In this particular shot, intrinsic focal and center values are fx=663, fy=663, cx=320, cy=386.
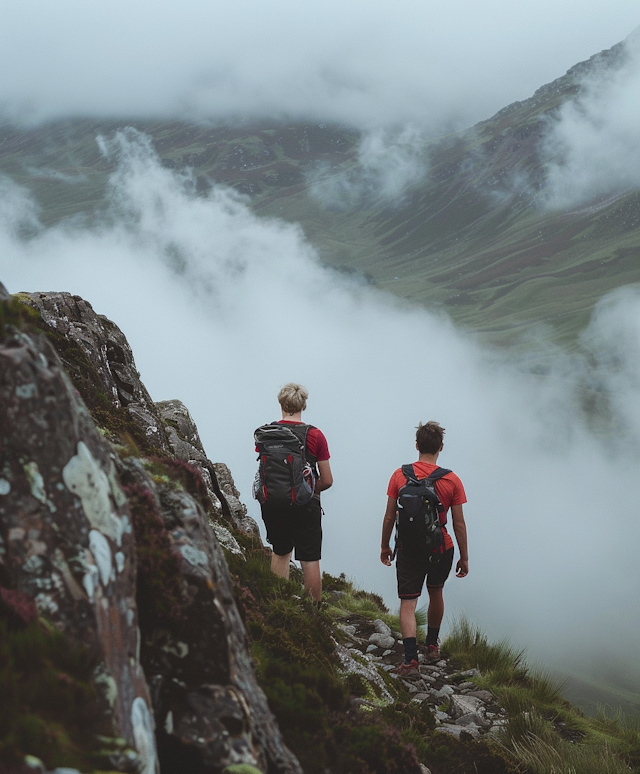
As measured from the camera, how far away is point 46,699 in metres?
3.00

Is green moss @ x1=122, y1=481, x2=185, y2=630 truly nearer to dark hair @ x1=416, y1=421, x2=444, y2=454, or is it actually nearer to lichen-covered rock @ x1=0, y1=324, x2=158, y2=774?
lichen-covered rock @ x1=0, y1=324, x2=158, y2=774

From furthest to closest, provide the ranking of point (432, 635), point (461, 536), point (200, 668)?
point (432, 635), point (461, 536), point (200, 668)

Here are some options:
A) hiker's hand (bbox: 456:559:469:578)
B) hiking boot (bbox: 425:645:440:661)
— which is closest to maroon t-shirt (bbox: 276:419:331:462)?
hiker's hand (bbox: 456:559:469:578)

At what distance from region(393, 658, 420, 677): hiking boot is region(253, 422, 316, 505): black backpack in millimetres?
3033

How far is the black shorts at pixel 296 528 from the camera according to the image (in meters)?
8.34

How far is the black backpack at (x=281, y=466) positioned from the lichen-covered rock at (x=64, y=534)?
13.9 feet

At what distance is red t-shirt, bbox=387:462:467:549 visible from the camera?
8.50m

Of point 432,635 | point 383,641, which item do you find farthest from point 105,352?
point 432,635

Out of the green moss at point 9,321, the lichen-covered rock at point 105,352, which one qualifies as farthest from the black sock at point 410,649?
the green moss at point 9,321

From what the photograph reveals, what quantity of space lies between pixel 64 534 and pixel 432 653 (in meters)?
8.53

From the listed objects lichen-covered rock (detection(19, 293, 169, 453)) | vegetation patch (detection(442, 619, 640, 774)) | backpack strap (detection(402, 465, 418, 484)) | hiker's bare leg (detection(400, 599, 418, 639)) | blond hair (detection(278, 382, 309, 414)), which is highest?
lichen-covered rock (detection(19, 293, 169, 453))

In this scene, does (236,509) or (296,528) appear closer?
(296,528)

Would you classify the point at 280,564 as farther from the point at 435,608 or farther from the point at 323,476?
the point at 435,608

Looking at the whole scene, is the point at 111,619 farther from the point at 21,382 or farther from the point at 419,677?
the point at 419,677
